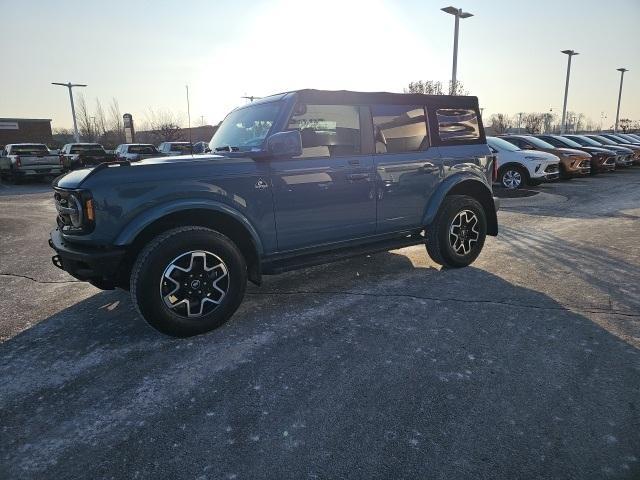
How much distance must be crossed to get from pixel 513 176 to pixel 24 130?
57.1m

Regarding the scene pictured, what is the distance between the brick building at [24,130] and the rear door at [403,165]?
57.6 metres

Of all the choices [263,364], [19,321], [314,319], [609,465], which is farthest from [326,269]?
[609,465]

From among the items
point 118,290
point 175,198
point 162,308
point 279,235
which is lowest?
Answer: point 118,290

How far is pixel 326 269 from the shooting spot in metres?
5.26

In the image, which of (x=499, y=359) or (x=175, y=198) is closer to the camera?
(x=499, y=359)

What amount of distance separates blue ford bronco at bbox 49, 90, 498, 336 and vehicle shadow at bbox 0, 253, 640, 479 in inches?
19.3

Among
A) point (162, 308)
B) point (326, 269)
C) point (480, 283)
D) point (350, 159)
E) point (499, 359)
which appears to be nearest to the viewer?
point (499, 359)

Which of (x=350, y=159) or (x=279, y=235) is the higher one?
(x=350, y=159)

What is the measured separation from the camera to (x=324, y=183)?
4000mm

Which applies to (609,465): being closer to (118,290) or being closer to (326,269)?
(326,269)

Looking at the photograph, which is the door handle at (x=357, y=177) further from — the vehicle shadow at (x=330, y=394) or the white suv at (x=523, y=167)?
the white suv at (x=523, y=167)

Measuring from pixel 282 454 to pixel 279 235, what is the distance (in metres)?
2.03

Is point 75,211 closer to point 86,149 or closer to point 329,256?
point 329,256

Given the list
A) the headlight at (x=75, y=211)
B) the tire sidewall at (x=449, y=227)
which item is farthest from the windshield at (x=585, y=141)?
the headlight at (x=75, y=211)
